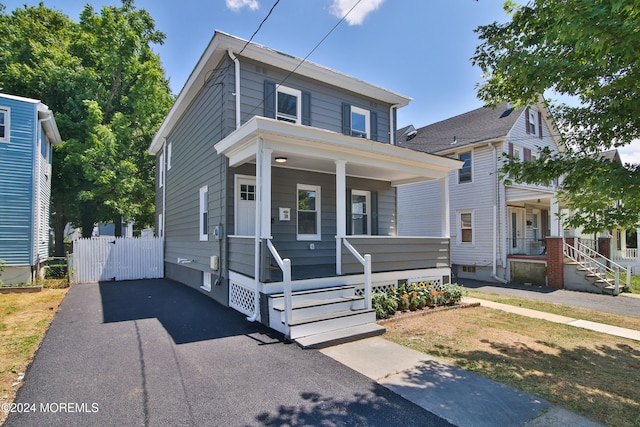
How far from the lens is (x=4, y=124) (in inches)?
417

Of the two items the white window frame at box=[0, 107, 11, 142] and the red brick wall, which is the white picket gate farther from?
the red brick wall

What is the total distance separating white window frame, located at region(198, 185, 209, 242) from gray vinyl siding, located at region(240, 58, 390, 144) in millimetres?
2576

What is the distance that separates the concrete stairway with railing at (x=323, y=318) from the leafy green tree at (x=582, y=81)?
11.6 feet

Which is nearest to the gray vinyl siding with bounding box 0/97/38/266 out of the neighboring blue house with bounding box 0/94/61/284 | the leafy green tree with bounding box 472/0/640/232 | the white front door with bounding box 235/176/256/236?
the neighboring blue house with bounding box 0/94/61/284

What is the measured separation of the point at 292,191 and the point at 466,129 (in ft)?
38.2

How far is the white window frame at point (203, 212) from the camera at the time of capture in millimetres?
9281

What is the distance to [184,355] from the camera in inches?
191

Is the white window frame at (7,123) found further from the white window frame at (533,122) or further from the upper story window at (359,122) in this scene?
the white window frame at (533,122)

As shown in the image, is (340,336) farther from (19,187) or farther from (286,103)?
(19,187)

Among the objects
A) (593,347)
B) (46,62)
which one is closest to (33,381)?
(593,347)

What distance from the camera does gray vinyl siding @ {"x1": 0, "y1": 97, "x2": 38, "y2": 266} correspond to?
34.1ft

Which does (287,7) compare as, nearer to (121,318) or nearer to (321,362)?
(321,362)

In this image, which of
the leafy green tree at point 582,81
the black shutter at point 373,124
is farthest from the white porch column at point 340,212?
the black shutter at point 373,124

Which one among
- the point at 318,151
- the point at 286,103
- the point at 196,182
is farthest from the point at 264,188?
the point at 196,182
